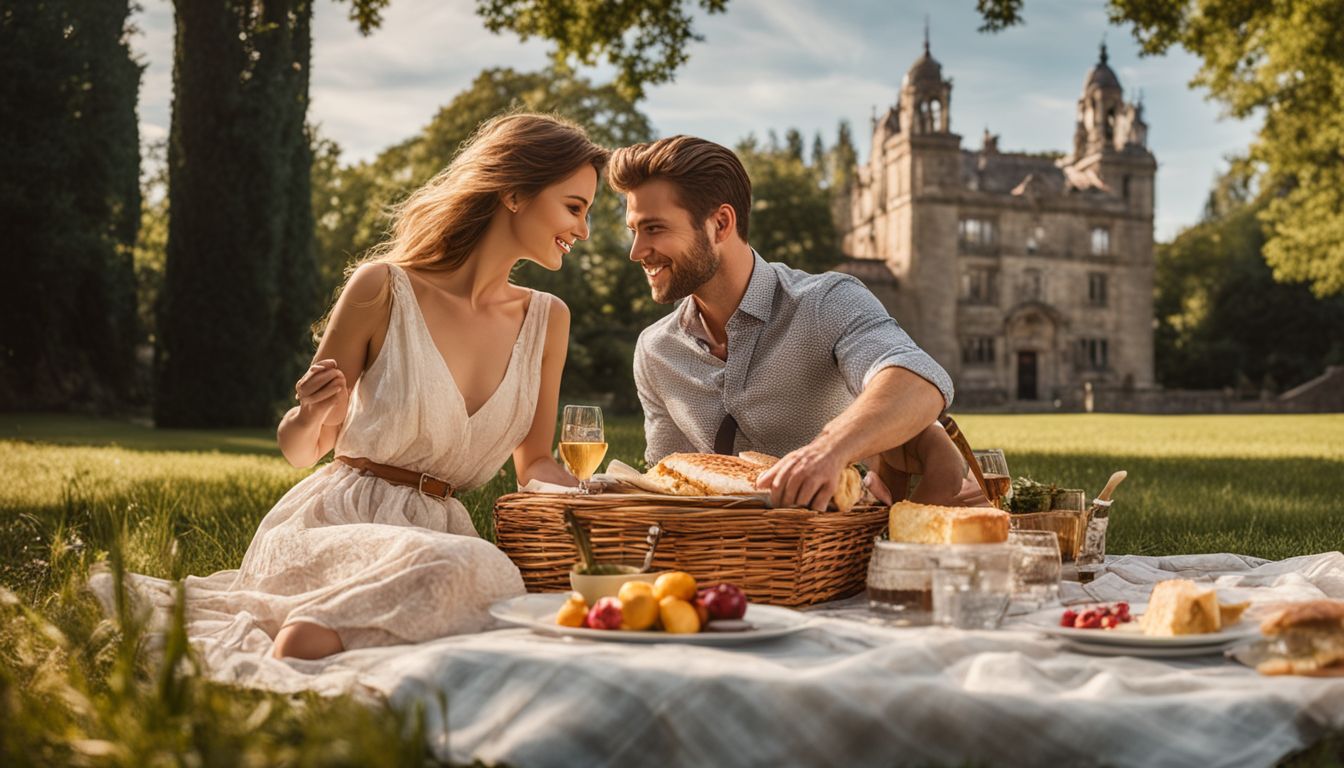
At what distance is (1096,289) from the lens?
56406mm

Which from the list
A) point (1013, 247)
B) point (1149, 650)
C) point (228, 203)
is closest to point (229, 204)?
point (228, 203)

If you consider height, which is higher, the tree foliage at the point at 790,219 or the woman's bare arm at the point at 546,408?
the tree foliage at the point at 790,219

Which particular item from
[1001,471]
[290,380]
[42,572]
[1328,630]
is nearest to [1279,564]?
[1001,471]

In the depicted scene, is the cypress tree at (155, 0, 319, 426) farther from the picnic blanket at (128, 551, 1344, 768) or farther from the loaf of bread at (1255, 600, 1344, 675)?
the loaf of bread at (1255, 600, 1344, 675)

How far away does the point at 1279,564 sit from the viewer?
175 inches

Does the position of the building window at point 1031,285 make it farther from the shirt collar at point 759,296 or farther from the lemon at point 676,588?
the lemon at point 676,588

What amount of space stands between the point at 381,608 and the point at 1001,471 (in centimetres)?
228

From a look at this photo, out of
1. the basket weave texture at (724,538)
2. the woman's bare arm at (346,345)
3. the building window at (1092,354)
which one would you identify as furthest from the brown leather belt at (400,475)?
the building window at (1092,354)

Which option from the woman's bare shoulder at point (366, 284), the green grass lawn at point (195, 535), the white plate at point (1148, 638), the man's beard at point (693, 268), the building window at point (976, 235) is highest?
the building window at point (976, 235)

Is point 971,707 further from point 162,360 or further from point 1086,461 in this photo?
point 162,360

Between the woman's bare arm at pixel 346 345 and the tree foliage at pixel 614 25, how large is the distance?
11927 mm

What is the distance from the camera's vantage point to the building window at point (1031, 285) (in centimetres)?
5447

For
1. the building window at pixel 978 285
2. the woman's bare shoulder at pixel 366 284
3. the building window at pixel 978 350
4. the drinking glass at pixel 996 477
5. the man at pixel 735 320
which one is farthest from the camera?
the building window at pixel 978 285

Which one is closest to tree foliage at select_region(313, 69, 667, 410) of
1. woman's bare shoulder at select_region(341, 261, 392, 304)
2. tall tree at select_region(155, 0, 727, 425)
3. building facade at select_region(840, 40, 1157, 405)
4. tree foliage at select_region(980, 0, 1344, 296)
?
tall tree at select_region(155, 0, 727, 425)
